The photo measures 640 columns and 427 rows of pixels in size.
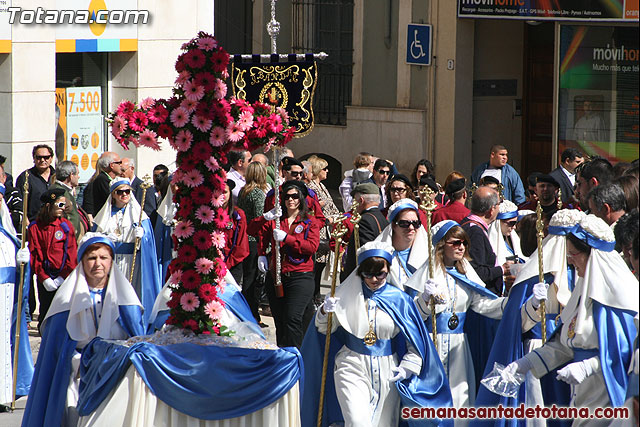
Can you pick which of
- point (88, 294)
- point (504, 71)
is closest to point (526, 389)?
point (88, 294)

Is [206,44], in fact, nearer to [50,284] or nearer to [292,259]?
[292,259]

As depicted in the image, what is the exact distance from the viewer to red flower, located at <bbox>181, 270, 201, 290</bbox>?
22.9ft

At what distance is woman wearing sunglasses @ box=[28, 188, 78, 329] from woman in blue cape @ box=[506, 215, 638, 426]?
5.67 metres

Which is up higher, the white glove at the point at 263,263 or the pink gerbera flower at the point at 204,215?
the pink gerbera flower at the point at 204,215

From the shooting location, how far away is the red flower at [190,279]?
6965 millimetres

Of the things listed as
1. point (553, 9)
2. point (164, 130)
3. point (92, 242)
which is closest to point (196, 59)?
point (164, 130)

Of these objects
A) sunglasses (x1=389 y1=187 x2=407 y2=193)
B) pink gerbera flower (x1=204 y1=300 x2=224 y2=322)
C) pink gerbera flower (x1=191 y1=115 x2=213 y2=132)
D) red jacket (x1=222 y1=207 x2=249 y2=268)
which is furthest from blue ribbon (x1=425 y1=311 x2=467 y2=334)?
red jacket (x1=222 y1=207 x2=249 y2=268)

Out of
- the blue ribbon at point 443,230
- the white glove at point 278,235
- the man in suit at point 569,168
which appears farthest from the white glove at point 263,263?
the man in suit at point 569,168

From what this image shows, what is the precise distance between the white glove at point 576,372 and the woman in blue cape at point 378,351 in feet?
3.98

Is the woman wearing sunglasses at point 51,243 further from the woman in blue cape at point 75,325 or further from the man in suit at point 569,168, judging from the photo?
the man in suit at point 569,168

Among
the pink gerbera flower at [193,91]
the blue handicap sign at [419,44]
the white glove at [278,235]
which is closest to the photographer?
the pink gerbera flower at [193,91]

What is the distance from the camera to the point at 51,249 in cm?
1073

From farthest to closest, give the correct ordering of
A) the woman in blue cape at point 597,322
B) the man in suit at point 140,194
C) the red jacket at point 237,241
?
1. the man in suit at point 140,194
2. the red jacket at point 237,241
3. the woman in blue cape at point 597,322

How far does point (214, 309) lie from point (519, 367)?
190cm
